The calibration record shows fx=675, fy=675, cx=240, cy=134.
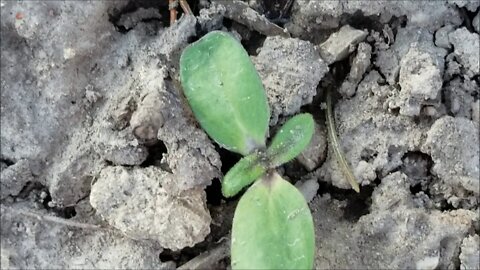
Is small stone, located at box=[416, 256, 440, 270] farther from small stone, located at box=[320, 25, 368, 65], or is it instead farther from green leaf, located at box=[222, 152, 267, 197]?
small stone, located at box=[320, 25, 368, 65]

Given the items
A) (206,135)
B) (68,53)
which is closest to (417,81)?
(206,135)

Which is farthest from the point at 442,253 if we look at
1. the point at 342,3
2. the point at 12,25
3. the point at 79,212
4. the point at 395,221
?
the point at 12,25

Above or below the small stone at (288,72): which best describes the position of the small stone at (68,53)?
above

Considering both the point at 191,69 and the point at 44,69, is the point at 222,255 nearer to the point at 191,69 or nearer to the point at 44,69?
the point at 191,69

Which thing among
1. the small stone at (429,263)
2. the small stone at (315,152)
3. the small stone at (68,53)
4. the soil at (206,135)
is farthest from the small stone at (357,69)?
the small stone at (68,53)

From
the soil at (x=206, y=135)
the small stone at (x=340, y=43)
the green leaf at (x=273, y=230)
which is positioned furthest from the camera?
the small stone at (x=340, y=43)

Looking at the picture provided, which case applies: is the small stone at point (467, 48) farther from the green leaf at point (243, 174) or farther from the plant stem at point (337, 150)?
the green leaf at point (243, 174)

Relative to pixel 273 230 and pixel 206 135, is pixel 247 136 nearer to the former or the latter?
pixel 206 135
